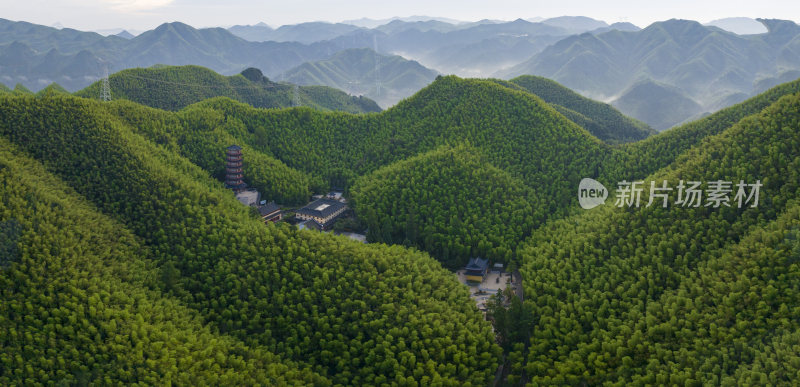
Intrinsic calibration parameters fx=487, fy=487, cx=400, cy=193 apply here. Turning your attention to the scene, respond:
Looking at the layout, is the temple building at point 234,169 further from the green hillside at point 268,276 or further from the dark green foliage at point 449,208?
the dark green foliage at point 449,208

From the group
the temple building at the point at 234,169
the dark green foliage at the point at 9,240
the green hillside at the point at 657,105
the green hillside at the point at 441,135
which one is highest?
the green hillside at the point at 657,105

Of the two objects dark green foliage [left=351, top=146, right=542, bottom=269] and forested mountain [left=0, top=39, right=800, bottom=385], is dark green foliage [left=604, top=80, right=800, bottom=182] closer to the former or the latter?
forested mountain [left=0, top=39, right=800, bottom=385]

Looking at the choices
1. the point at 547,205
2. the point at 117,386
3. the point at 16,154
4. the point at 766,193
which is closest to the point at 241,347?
the point at 117,386

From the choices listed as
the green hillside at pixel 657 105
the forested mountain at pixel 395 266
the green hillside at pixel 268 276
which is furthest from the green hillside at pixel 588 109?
the green hillside at pixel 268 276

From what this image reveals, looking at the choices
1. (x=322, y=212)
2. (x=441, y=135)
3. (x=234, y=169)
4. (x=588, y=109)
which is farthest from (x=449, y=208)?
(x=588, y=109)

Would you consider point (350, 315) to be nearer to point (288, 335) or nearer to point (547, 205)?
point (288, 335)
